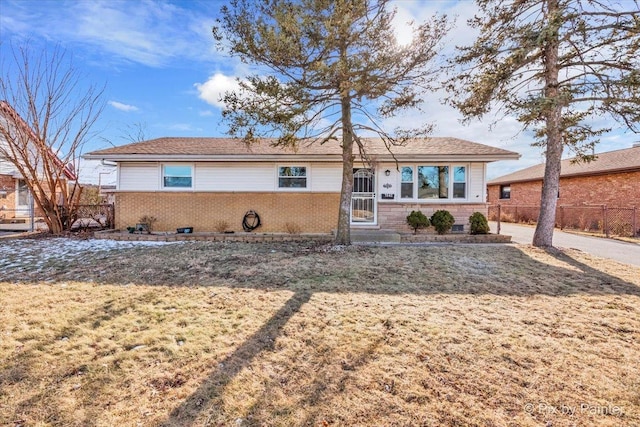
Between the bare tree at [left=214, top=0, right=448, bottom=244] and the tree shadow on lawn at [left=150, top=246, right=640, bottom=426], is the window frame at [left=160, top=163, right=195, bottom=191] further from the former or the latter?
the tree shadow on lawn at [left=150, top=246, right=640, bottom=426]

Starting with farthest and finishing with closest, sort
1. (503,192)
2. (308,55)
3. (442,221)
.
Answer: (503,192) < (442,221) < (308,55)

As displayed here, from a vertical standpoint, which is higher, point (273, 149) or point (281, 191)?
point (273, 149)

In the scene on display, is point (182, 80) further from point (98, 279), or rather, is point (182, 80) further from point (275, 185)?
point (98, 279)

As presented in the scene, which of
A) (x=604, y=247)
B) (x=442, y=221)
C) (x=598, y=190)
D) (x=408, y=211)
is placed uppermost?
(x=598, y=190)

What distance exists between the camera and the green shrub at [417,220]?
10.6 meters

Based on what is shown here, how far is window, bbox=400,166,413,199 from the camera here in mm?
11477

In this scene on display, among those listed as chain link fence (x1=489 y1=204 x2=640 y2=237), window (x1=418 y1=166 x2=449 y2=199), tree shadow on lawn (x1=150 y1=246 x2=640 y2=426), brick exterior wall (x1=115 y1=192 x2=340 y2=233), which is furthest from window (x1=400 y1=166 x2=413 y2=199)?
chain link fence (x1=489 y1=204 x2=640 y2=237)

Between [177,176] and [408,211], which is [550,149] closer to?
[408,211]

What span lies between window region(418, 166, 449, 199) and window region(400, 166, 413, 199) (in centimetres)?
33

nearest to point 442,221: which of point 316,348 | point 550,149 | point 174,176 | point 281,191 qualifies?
point 550,149

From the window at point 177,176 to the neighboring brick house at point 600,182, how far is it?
50.0 feet

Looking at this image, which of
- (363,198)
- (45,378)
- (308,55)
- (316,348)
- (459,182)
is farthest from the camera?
(363,198)

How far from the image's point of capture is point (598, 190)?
53.3 feet

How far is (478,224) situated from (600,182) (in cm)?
1108
